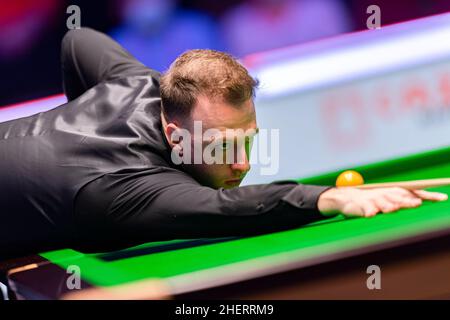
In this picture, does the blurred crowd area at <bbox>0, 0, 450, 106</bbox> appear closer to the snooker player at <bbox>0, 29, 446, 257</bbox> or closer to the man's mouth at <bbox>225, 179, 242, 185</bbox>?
the snooker player at <bbox>0, 29, 446, 257</bbox>

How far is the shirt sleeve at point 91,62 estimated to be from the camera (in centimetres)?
383

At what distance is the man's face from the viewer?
3.20 metres

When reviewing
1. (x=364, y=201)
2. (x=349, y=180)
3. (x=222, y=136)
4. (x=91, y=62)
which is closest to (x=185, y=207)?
(x=222, y=136)

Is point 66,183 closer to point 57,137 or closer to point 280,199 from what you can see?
point 57,137

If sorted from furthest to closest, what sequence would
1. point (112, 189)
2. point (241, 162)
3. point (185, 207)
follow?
point (241, 162) < point (112, 189) < point (185, 207)

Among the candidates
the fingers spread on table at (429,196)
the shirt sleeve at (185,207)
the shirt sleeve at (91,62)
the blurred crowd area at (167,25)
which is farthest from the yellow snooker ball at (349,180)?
the blurred crowd area at (167,25)

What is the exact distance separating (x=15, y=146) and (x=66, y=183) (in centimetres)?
29

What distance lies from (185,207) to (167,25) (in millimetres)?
2645

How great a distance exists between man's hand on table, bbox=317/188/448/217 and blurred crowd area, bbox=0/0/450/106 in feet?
8.43

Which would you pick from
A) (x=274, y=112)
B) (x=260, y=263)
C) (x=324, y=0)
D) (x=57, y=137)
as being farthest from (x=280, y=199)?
(x=324, y=0)

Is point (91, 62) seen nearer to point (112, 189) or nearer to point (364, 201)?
point (112, 189)

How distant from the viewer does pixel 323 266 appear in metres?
2.81

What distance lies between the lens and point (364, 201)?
119 inches

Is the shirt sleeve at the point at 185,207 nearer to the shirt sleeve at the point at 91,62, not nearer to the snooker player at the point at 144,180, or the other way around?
the snooker player at the point at 144,180
